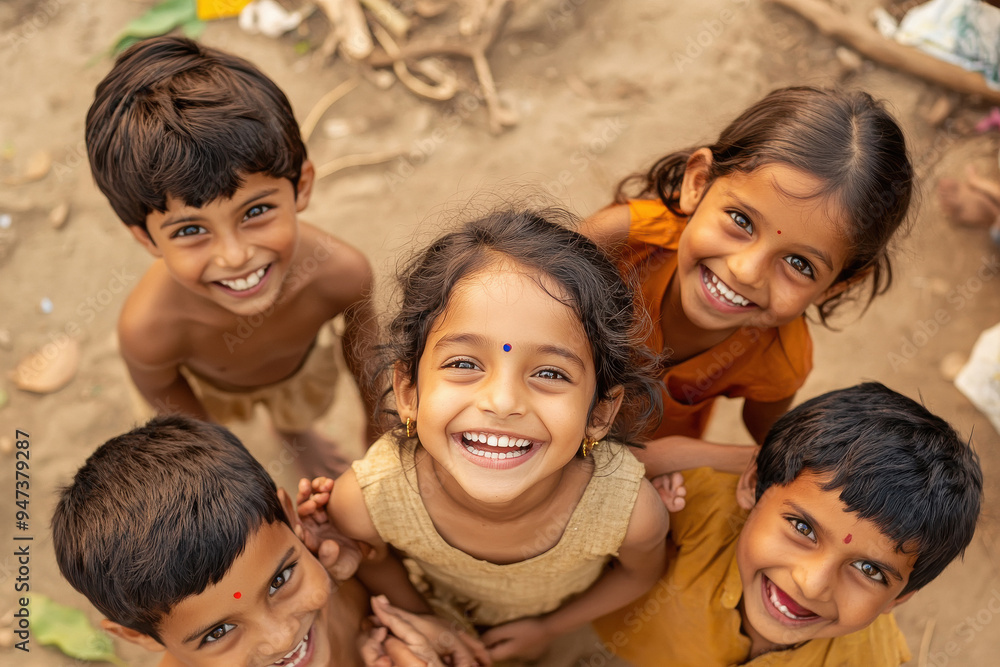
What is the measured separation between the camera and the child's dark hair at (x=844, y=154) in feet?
5.84

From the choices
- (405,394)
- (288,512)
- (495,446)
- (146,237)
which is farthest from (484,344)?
(146,237)

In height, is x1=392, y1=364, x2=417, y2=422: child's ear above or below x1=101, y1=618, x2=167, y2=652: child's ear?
above

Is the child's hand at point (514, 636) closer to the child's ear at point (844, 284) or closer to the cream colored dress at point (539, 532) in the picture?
the cream colored dress at point (539, 532)

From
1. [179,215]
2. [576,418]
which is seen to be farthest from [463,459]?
[179,215]

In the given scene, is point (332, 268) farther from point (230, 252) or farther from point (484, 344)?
point (484, 344)

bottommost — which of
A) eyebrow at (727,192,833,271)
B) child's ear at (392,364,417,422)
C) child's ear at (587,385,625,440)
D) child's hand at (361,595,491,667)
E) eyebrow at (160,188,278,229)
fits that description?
child's hand at (361,595,491,667)

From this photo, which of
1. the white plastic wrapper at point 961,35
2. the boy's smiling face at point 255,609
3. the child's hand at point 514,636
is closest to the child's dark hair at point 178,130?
the boy's smiling face at point 255,609

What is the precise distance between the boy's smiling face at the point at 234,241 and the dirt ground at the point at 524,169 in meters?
0.83

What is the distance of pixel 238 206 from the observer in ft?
6.15

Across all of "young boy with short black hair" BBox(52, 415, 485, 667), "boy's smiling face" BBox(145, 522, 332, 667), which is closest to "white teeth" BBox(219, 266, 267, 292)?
"young boy with short black hair" BBox(52, 415, 485, 667)

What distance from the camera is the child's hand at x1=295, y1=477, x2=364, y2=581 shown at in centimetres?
190

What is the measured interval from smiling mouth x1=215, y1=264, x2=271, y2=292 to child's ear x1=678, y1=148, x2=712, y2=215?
104 cm

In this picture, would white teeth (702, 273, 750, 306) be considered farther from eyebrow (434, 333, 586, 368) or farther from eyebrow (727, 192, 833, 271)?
eyebrow (434, 333, 586, 368)

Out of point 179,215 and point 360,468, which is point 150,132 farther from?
point 360,468
